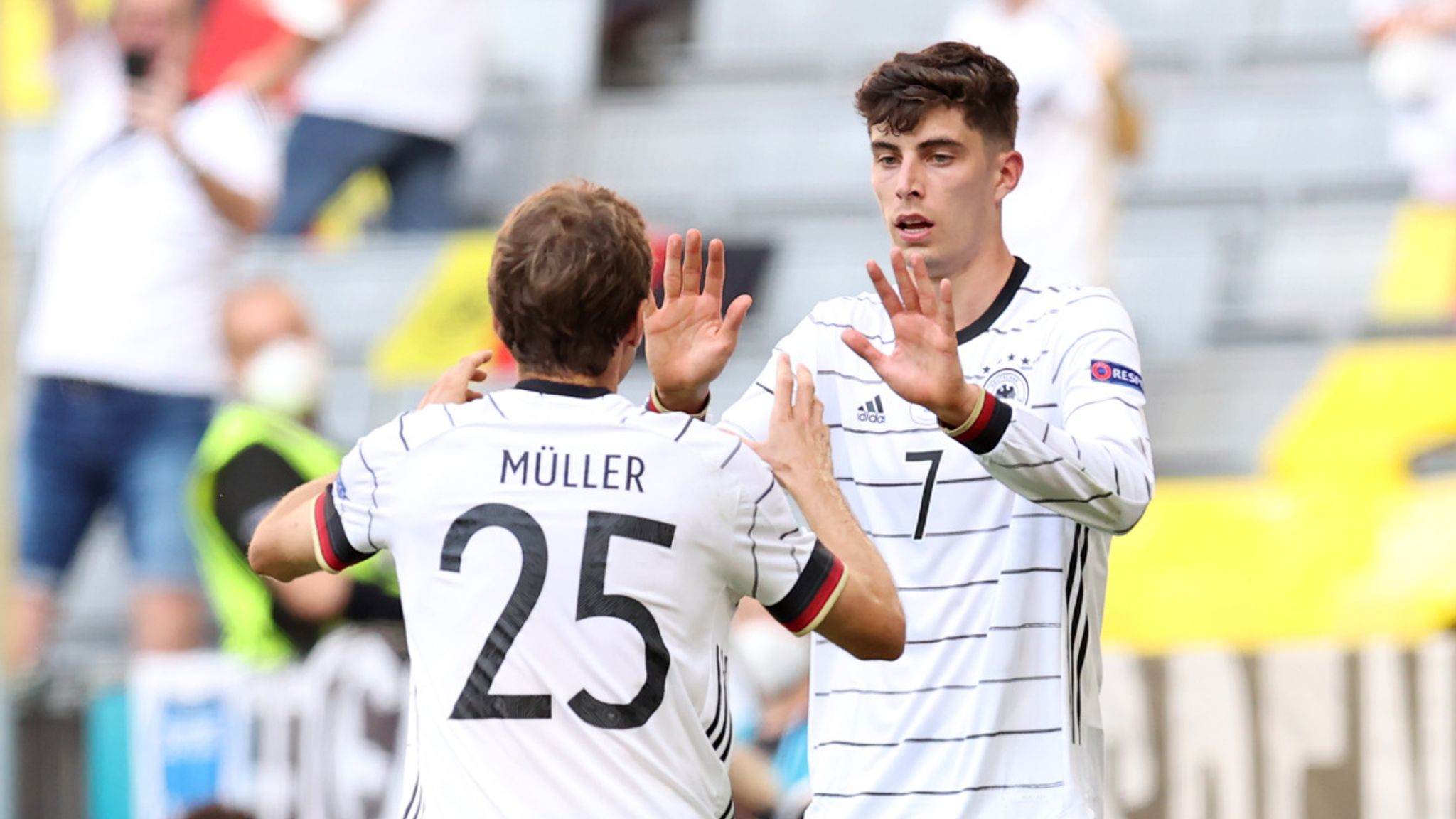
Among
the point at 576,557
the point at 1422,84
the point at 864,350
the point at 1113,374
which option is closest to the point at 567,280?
the point at 576,557

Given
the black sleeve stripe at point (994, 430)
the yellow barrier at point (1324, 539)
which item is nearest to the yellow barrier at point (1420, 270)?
the yellow barrier at point (1324, 539)

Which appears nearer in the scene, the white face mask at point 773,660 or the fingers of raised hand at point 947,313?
the fingers of raised hand at point 947,313

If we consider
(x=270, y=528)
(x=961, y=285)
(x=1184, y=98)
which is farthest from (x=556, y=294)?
(x=1184, y=98)

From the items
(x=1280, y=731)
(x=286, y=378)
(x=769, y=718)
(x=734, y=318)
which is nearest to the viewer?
(x=734, y=318)

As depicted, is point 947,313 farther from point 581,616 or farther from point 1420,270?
point 1420,270

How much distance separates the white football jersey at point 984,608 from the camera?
3.26 meters

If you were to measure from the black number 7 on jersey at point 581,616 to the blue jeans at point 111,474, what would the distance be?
6155mm

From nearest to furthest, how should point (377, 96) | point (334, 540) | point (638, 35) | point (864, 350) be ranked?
point (334, 540)
point (864, 350)
point (377, 96)
point (638, 35)

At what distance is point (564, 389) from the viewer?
2.82 metres

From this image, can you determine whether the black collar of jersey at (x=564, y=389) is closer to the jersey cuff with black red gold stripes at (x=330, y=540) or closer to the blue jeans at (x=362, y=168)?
the jersey cuff with black red gold stripes at (x=330, y=540)

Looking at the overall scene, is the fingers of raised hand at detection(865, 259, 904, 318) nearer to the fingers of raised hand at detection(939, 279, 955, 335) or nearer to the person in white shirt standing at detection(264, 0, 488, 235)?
the fingers of raised hand at detection(939, 279, 955, 335)

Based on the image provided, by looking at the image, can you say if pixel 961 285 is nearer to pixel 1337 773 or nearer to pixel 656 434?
pixel 656 434

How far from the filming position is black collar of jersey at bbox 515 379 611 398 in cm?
281

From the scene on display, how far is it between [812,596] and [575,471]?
0.38 meters
